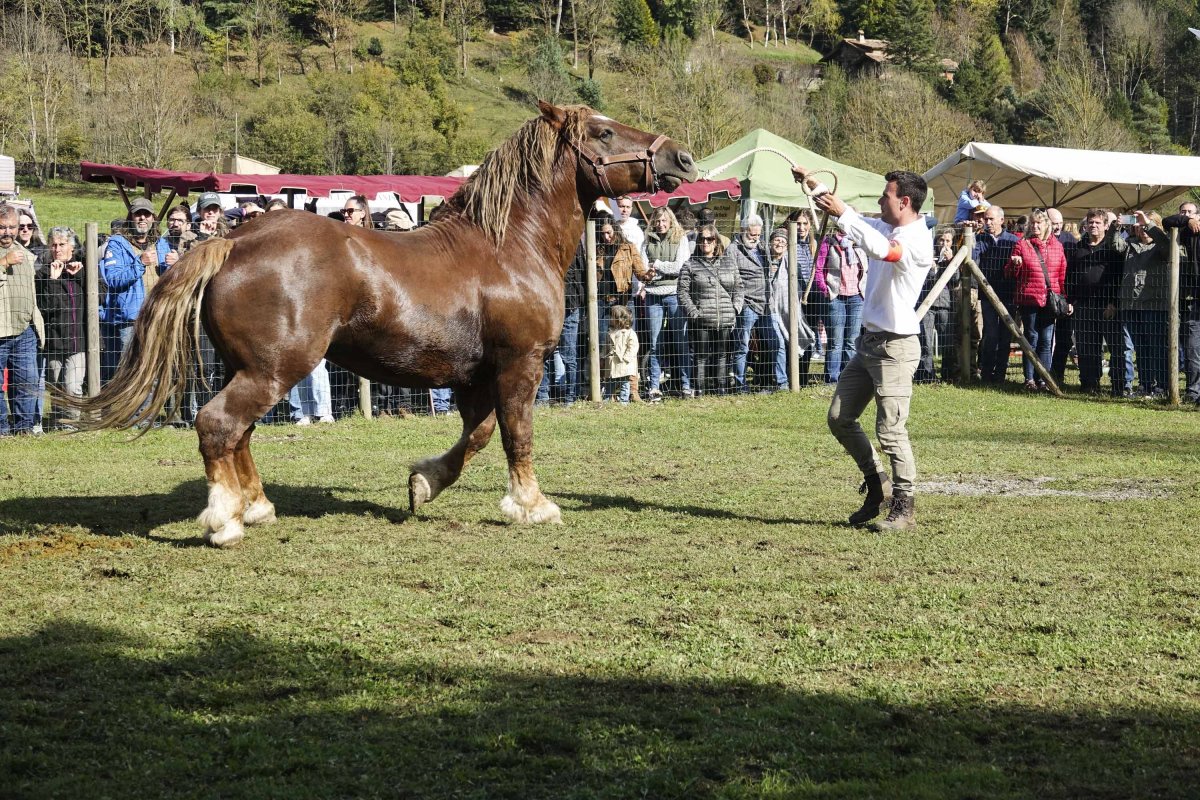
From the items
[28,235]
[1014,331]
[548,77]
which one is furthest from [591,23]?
[28,235]

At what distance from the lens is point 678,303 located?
15.2 metres

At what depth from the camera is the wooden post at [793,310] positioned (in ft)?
52.3

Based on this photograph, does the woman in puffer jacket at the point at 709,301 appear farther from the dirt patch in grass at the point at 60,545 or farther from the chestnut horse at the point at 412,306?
the dirt patch in grass at the point at 60,545

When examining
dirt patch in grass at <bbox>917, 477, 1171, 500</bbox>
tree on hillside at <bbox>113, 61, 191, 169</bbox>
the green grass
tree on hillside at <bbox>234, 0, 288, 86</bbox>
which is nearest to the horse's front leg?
dirt patch in grass at <bbox>917, 477, 1171, 500</bbox>

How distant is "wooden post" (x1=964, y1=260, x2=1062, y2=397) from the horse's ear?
988 centimetres

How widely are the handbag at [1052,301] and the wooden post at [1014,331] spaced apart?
0.50 metres

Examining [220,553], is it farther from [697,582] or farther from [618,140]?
[618,140]

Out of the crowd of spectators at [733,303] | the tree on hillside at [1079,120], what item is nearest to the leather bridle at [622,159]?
the crowd of spectators at [733,303]

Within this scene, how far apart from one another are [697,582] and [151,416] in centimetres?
327

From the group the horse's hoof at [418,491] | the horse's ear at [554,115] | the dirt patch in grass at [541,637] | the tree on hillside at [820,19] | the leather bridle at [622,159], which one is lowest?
the dirt patch in grass at [541,637]

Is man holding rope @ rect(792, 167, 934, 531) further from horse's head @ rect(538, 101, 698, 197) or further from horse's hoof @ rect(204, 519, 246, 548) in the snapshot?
horse's hoof @ rect(204, 519, 246, 548)

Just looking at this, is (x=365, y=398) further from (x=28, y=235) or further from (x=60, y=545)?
(x=60, y=545)

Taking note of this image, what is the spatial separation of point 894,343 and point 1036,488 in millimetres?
2604

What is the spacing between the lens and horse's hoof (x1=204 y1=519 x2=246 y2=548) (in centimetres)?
704
